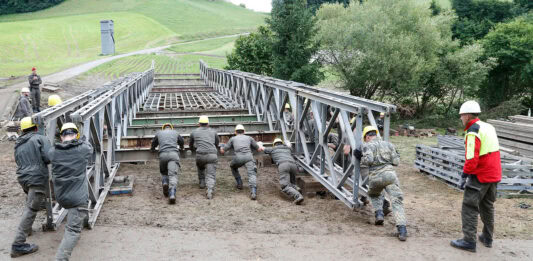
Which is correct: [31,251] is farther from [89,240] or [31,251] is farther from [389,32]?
[389,32]

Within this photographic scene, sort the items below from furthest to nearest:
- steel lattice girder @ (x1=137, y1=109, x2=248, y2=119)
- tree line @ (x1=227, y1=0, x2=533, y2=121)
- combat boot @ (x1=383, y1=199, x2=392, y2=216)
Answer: tree line @ (x1=227, y1=0, x2=533, y2=121) < steel lattice girder @ (x1=137, y1=109, x2=248, y2=119) < combat boot @ (x1=383, y1=199, x2=392, y2=216)

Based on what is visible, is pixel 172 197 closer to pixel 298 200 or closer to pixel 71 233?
pixel 298 200

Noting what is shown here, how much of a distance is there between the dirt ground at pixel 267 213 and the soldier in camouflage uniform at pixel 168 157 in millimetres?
325

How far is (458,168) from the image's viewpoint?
951cm

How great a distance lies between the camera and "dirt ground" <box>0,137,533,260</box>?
6.46m

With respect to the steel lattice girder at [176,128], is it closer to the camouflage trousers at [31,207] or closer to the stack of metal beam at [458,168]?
the stack of metal beam at [458,168]

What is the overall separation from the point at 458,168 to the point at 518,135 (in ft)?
14.8

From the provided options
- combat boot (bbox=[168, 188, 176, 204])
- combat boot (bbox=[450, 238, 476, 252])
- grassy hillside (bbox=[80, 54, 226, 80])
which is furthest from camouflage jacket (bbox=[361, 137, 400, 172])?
grassy hillside (bbox=[80, 54, 226, 80])

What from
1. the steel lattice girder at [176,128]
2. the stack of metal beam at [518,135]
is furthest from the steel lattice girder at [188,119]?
the stack of metal beam at [518,135]

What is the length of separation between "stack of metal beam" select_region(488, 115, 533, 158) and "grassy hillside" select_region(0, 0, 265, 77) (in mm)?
29826

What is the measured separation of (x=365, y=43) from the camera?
22.0 m

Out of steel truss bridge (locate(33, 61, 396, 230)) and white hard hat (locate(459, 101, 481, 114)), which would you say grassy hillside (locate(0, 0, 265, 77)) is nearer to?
steel truss bridge (locate(33, 61, 396, 230))

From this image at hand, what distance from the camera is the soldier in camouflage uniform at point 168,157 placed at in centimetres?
798

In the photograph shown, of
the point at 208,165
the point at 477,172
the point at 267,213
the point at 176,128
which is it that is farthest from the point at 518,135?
the point at 176,128
